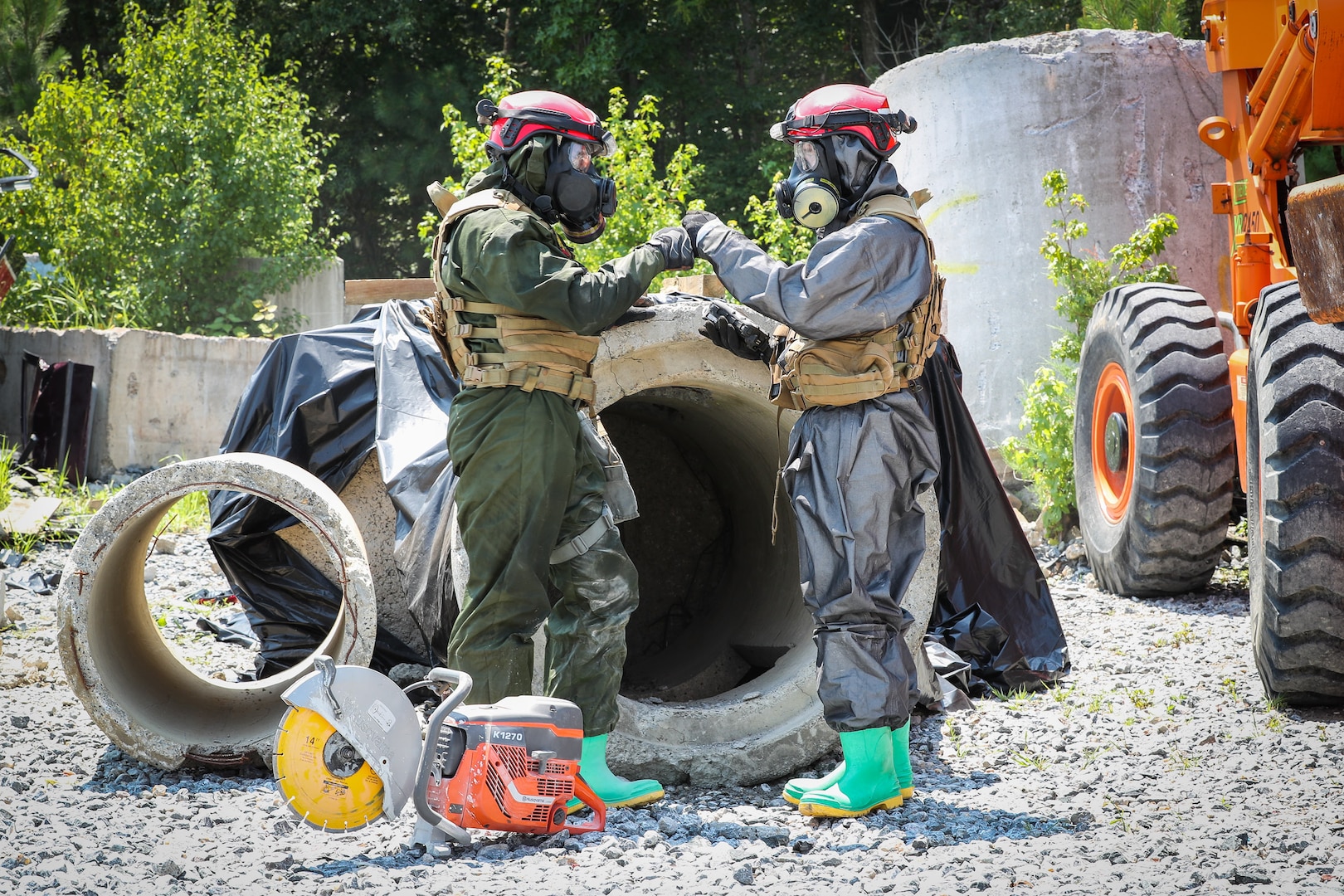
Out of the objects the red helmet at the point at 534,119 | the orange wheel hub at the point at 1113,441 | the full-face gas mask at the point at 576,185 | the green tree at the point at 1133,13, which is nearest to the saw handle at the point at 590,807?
the full-face gas mask at the point at 576,185

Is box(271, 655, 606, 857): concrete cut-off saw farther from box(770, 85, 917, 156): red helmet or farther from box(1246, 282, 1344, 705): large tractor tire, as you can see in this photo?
box(1246, 282, 1344, 705): large tractor tire

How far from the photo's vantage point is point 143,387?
9.42 metres

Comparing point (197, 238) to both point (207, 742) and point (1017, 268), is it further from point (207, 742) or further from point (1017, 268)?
point (207, 742)

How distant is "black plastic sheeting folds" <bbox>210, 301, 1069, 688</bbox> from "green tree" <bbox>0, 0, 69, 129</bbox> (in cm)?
1164

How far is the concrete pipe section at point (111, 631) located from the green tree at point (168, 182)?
8.69 meters

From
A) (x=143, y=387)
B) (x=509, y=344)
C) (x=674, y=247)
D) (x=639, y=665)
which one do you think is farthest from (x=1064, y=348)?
(x=143, y=387)

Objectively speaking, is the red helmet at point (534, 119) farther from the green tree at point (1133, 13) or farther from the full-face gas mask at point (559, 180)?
the green tree at point (1133, 13)

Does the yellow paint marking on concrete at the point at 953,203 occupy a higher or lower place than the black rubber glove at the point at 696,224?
higher

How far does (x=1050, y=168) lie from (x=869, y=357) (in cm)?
517

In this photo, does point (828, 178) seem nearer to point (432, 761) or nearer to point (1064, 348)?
point (432, 761)

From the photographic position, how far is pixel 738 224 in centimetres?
1557

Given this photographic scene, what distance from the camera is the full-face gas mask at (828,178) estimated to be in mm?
3488

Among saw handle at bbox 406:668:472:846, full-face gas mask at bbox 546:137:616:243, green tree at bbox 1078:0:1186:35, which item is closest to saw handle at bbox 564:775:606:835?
saw handle at bbox 406:668:472:846

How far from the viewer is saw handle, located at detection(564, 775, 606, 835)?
3137 mm
